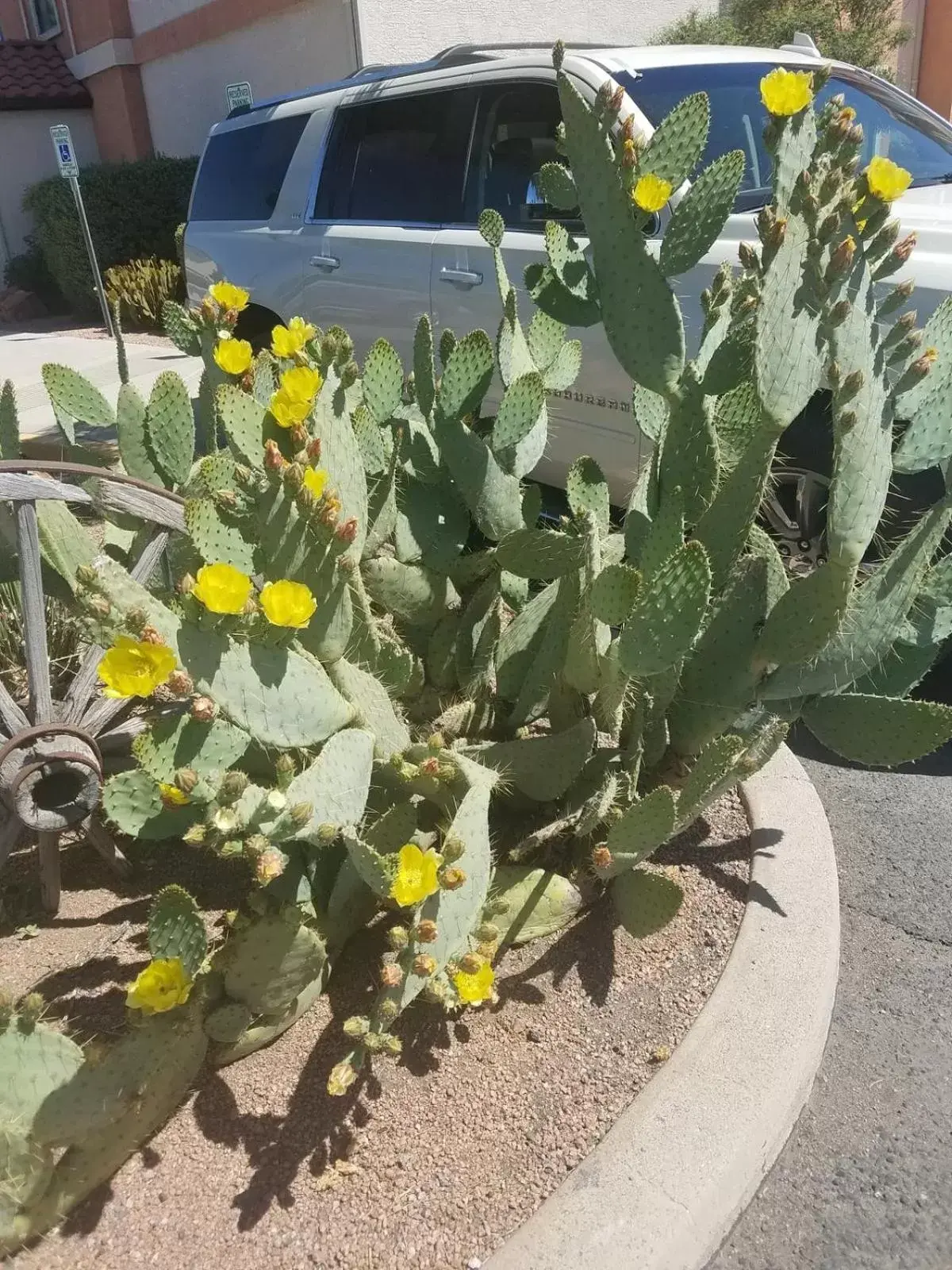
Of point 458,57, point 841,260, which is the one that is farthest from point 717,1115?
point 458,57

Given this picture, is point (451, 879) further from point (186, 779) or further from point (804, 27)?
point (804, 27)

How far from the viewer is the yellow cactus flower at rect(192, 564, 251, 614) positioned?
1.62 metres

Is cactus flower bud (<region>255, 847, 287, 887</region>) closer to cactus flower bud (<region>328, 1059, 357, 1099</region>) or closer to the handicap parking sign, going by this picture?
cactus flower bud (<region>328, 1059, 357, 1099</region>)

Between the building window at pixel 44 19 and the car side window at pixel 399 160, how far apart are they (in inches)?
624

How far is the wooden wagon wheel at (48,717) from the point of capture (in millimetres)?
2219

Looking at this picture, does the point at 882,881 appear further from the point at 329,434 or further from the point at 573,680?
the point at 329,434

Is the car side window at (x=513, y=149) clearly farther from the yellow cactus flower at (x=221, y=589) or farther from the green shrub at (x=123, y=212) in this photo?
the green shrub at (x=123, y=212)

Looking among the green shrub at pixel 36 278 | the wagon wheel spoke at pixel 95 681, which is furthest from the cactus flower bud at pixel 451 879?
the green shrub at pixel 36 278

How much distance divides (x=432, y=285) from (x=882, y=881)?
12.7 feet

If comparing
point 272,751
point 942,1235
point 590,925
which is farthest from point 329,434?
point 942,1235

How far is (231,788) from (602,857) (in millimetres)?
910

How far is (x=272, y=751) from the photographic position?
7.14ft

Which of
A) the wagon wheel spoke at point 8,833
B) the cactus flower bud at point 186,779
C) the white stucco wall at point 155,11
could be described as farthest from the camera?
the white stucco wall at point 155,11

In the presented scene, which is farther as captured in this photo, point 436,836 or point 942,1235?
point 436,836
